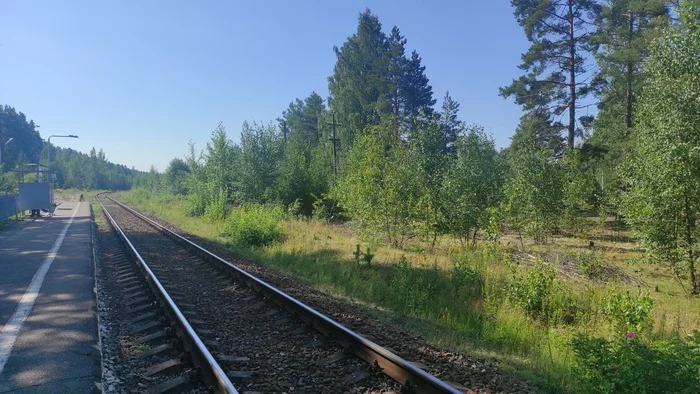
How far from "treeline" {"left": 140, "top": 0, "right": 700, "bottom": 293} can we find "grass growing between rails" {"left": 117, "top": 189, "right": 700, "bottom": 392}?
8.01ft

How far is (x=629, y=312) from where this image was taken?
687 centimetres

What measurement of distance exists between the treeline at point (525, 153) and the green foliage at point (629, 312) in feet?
15.9

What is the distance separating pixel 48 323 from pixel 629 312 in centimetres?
927

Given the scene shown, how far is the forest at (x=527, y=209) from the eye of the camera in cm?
709

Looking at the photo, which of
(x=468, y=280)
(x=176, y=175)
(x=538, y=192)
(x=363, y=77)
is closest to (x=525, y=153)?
(x=538, y=192)

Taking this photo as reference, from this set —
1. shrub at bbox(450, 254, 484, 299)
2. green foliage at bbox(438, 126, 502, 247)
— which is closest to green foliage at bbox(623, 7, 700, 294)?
green foliage at bbox(438, 126, 502, 247)

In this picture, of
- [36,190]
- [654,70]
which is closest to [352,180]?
[654,70]

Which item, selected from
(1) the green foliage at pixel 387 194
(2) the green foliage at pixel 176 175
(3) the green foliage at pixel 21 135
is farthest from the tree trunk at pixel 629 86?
(3) the green foliage at pixel 21 135

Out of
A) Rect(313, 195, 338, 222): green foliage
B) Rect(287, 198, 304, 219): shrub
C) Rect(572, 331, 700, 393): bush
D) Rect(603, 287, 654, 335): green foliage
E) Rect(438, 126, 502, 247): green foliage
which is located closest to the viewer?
Rect(572, 331, 700, 393): bush

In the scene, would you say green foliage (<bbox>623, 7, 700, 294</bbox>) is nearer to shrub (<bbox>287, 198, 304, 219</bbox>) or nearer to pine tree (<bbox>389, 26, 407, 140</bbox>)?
shrub (<bbox>287, 198, 304, 219</bbox>)

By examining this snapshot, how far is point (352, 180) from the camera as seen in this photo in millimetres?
20516

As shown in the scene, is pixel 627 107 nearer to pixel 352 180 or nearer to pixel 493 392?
pixel 352 180

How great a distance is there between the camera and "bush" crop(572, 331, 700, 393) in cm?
411

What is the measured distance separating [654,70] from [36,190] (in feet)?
116
